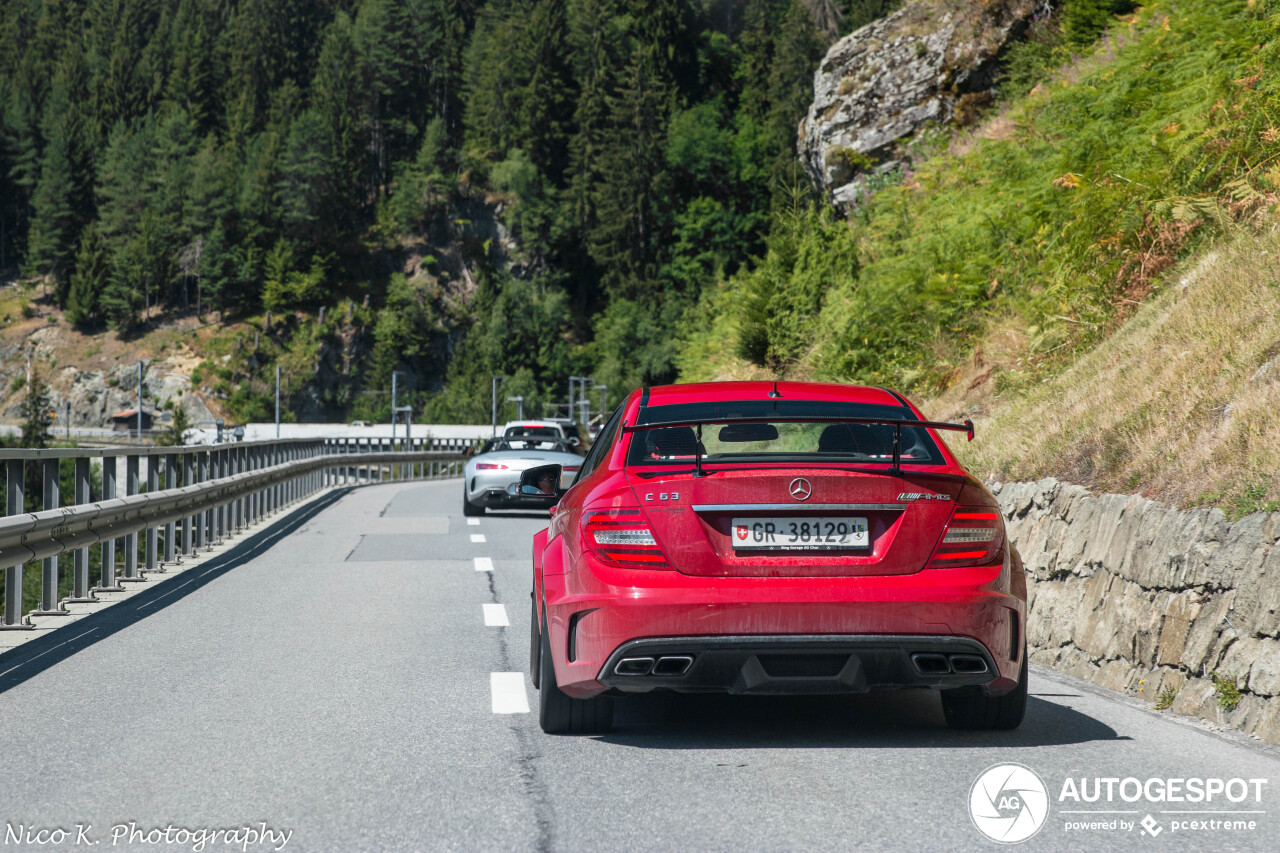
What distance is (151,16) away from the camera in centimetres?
16400

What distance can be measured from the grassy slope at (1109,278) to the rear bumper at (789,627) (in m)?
2.13

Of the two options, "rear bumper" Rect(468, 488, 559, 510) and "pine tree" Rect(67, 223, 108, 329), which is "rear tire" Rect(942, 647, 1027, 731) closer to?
"rear bumper" Rect(468, 488, 559, 510)

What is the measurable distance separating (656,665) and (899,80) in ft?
98.6

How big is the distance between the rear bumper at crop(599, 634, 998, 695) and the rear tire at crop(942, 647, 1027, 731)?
1.67 ft

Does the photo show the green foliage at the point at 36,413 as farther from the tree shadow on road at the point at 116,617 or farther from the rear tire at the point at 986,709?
the rear tire at the point at 986,709

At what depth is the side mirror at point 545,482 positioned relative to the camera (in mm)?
7137

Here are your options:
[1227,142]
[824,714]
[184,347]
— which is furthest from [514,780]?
[184,347]

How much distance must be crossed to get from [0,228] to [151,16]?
3071cm

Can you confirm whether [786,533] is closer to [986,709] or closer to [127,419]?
[986,709]

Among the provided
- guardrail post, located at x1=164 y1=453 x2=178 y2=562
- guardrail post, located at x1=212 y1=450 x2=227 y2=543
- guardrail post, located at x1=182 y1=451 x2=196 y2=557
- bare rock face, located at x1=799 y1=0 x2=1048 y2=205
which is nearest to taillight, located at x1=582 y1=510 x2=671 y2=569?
guardrail post, located at x1=164 y1=453 x2=178 y2=562

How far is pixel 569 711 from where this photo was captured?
5867mm

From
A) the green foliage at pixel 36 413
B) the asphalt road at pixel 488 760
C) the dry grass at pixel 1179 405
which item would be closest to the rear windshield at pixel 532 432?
the dry grass at pixel 1179 405

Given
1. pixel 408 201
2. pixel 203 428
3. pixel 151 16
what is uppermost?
pixel 151 16

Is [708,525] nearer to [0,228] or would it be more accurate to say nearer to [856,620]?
[856,620]
